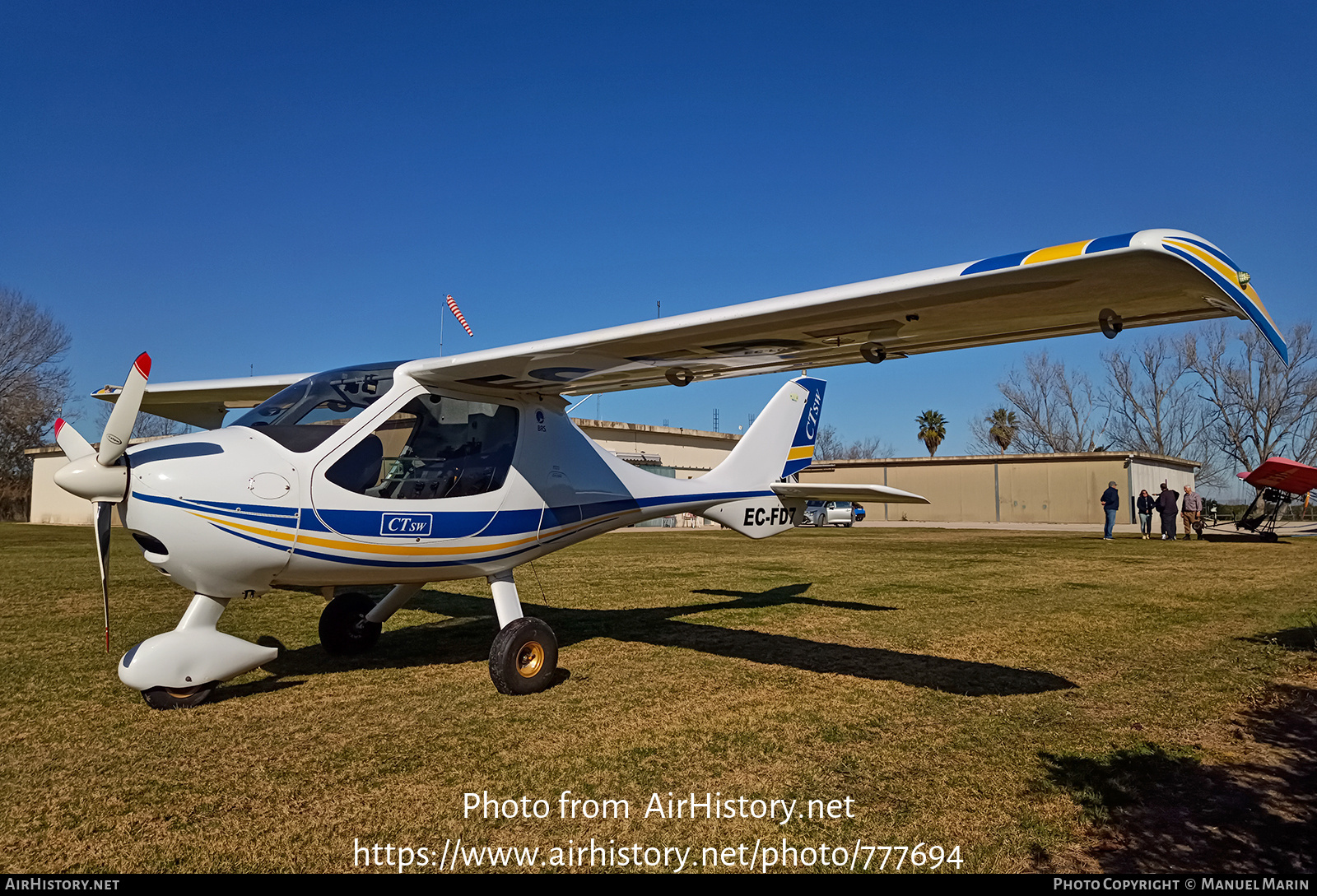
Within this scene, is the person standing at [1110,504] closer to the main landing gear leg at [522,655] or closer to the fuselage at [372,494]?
the fuselage at [372,494]

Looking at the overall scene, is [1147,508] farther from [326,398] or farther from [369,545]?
[326,398]

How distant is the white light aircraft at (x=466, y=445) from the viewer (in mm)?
4383

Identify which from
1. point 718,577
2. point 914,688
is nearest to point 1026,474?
point 718,577

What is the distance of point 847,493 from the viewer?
337 inches

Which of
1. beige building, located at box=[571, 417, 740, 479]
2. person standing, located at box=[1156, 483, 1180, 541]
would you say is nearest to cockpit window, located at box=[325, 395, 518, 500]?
person standing, located at box=[1156, 483, 1180, 541]

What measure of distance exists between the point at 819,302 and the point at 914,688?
10.1 ft

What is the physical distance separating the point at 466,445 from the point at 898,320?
11.5 ft

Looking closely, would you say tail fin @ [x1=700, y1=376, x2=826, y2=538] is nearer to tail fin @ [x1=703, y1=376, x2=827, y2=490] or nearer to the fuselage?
tail fin @ [x1=703, y1=376, x2=827, y2=490]

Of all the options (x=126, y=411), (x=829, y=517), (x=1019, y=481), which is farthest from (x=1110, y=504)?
(x=126, y=411)

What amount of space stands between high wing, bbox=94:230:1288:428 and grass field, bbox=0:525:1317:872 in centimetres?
235

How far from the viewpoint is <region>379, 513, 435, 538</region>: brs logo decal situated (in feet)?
18.5

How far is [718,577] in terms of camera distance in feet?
45.1

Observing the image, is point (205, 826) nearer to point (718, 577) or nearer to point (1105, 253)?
point (1105, 253)
